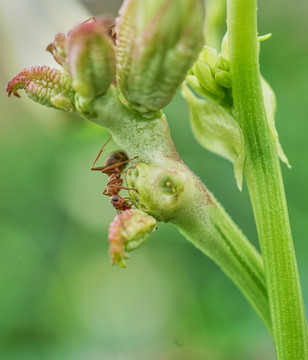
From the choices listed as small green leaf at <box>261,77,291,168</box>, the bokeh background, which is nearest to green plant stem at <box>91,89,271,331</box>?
small green leaf at <box>261,77,291,168</box>

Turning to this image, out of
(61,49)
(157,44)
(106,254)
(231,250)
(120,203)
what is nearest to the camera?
(157,44)

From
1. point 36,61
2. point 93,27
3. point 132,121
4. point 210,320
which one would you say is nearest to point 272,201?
point 132,121

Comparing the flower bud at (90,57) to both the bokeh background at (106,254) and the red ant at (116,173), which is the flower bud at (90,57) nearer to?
the red ant at (116,173)

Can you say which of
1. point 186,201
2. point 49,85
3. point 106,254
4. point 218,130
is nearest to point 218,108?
point 218,130

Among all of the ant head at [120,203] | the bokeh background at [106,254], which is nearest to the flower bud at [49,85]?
the ant head at [120,203]

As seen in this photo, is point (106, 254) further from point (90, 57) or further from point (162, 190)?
point (90, 57)

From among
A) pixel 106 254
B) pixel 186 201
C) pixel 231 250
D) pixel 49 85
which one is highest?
pixel 49 85
